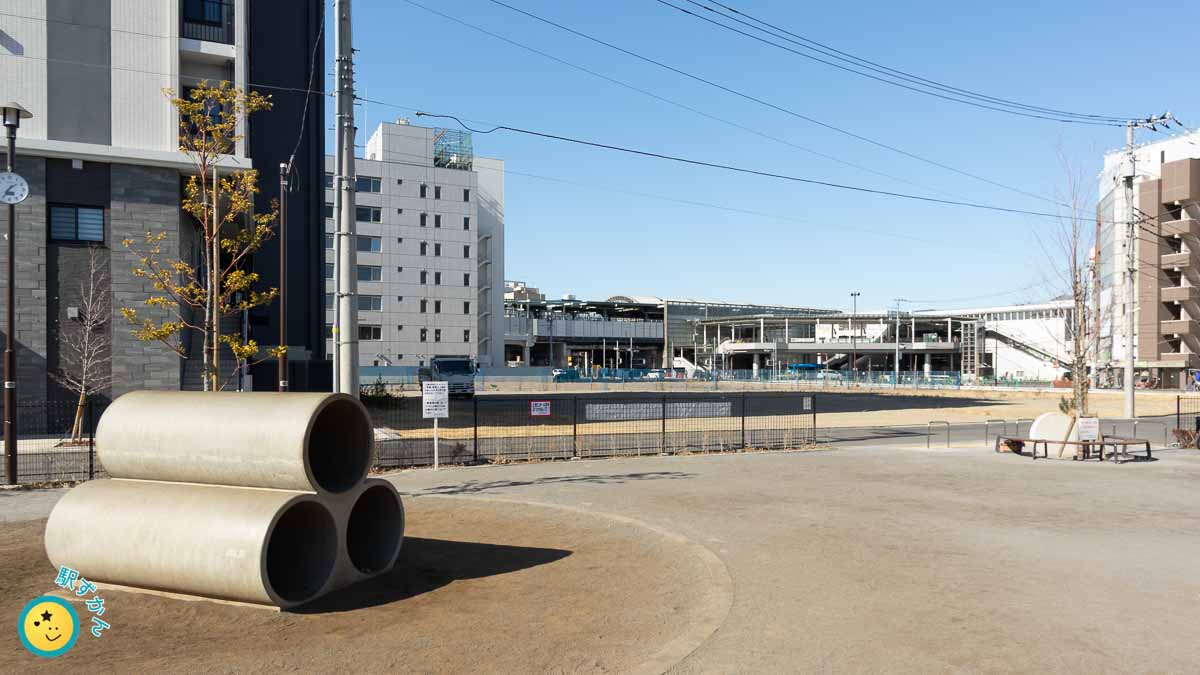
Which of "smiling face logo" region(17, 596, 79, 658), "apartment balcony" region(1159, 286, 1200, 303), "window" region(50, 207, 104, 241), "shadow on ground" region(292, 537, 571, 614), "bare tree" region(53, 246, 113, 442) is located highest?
"apartment balcony" region(1159, 286, 1200, 303)

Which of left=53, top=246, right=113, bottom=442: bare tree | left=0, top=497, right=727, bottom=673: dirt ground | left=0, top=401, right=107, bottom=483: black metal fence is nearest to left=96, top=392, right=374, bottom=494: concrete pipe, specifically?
left=0, top=497, right=727, bottom=673: dirt ground

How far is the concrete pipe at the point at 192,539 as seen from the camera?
7.68 metres

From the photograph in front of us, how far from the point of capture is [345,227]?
44.6 feet

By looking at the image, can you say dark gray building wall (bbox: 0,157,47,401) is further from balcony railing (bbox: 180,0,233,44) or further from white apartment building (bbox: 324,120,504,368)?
white apartment building (bbox: 324,120,504,368)

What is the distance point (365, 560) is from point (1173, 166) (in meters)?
96.7

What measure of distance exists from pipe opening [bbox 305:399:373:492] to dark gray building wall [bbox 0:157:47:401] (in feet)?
65.5

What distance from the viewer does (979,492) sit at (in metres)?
16.0

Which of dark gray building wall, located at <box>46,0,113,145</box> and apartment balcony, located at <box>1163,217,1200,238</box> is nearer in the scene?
dark gray building wall, located at <box>46,0,113,145</box>

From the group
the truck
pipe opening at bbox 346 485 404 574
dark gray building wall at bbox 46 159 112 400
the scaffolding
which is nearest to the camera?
pipe opening at bbox 346 485 404 574

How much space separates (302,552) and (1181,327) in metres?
94.7

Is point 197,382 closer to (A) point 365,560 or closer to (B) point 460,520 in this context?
(B) point 460,520

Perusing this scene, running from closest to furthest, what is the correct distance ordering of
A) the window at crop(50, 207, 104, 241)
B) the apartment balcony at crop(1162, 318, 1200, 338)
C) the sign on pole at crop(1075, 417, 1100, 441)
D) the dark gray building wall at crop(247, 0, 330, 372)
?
the sign on pole at crop(1075, 417, 1100, 441), the window at crop(50, 207, 104, 241), the dark gray building wall at crop(247, 0, 330, 372), the apartment balcony at crop(1162, 318, 1200, 338)

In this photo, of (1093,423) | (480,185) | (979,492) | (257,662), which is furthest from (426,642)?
(480,185)

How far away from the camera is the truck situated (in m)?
50.7
